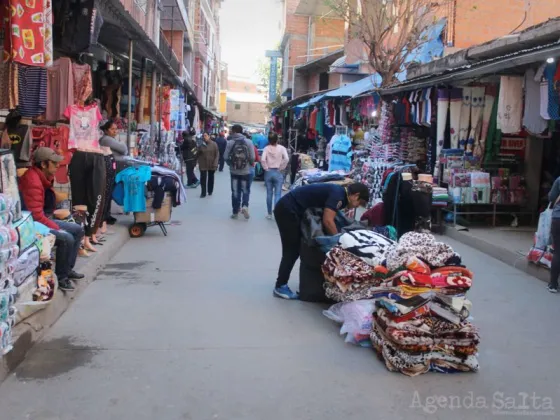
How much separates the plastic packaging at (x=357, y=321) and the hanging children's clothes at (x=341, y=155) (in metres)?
10.5

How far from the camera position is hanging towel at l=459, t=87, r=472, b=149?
11.5 metres

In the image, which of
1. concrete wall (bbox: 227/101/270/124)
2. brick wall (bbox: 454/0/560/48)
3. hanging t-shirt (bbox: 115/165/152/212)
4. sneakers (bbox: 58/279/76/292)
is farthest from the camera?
concrete wall (bbox: 227/101/270/124)

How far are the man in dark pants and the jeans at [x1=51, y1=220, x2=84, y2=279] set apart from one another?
2132mm

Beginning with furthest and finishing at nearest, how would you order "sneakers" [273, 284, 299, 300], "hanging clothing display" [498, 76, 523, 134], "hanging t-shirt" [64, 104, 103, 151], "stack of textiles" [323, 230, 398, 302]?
"hanging clothing display" [498, 76, 523, 134], "hanging t-shirt" [64, 104, 103, 151], "sneakers" [273, 284, 299, 300], "stack of textiles" [323, 230, 398, 302]

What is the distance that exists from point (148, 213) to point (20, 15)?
15.4ft

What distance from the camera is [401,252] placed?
5.05 metres

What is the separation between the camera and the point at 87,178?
8328 mm

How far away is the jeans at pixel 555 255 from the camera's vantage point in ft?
23.9

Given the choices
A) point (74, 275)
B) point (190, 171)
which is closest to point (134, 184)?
point (74, 275)

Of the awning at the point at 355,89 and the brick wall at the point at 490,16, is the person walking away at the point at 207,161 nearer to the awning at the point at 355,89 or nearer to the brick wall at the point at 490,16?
the awning at the point at 355,89

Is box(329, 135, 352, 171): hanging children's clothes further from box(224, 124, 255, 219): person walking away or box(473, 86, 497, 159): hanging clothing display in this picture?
box(473, 86, 497, 159): hanging clothing display

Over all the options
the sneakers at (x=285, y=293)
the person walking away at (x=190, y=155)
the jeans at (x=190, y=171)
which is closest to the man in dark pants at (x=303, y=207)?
the sneakers at (x=285, y=293)

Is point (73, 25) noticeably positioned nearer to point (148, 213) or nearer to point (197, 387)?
point (148, 213)

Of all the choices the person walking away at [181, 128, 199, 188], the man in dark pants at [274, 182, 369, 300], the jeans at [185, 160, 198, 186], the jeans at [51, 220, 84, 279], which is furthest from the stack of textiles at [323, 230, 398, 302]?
the jeans at [185, 160, 198, 186]
